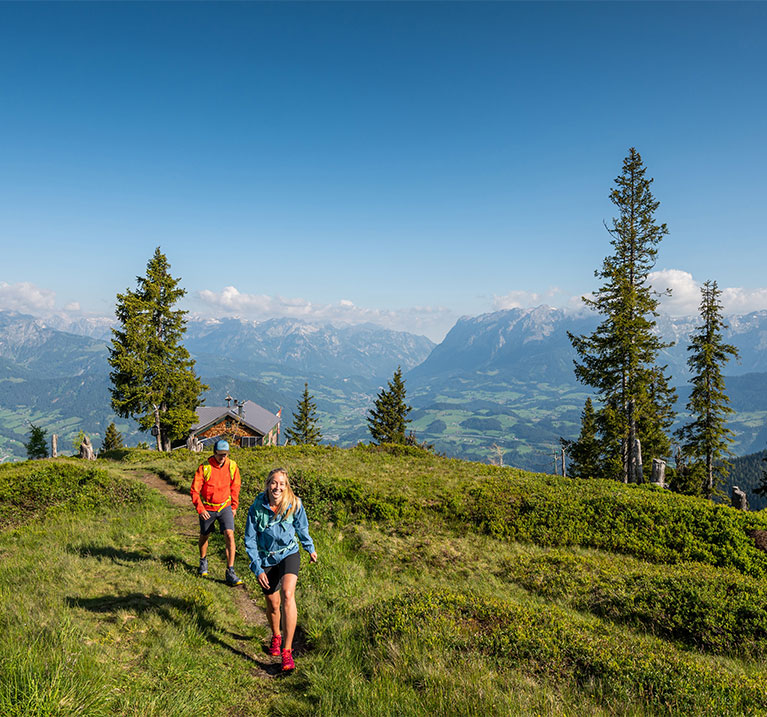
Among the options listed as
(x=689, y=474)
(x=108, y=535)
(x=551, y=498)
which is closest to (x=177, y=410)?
(x=108, y=535)

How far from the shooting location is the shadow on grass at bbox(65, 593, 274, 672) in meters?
5.58

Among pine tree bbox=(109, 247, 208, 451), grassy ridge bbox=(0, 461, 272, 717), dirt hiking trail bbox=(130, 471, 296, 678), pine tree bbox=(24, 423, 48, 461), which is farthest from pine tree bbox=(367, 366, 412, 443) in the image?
grassy ridge bbox=(0, 461, 272, 717)

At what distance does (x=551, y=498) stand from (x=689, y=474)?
29.9m

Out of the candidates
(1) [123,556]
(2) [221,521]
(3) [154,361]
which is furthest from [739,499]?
(3) [154,361]

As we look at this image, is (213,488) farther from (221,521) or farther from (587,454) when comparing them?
(587,454)

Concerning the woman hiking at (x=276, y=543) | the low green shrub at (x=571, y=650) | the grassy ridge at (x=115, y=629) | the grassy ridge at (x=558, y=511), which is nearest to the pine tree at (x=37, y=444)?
the grassy ridge at (x=558, y=511)

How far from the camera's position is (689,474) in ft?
115

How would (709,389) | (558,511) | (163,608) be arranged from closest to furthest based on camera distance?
(163,608), (558,511), (709,389)

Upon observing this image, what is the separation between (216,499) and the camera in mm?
7676

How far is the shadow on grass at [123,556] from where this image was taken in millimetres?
7887

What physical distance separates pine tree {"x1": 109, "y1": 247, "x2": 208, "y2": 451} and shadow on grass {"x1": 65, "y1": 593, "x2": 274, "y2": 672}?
28.4m

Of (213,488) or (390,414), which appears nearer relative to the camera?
(213,488)

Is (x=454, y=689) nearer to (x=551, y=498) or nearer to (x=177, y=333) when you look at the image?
(x=551, y=498)

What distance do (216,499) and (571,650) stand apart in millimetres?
6165
